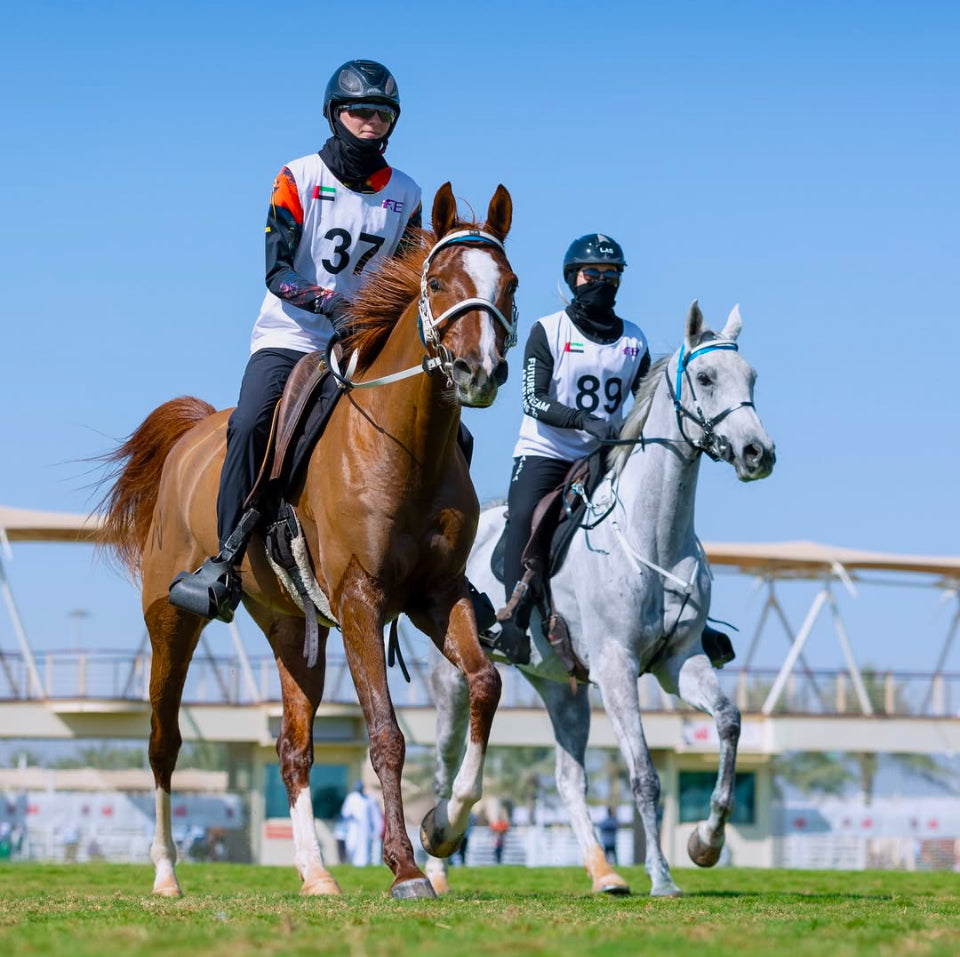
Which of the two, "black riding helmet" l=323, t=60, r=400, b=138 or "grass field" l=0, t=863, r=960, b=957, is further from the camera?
"black riding helmet" l=323, t=60, r=400, b=138

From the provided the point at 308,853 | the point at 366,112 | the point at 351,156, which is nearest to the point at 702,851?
the point at 308,853

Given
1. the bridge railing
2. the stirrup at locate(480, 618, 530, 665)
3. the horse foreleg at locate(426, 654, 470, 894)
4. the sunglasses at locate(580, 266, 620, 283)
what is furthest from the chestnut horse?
the bridge railing

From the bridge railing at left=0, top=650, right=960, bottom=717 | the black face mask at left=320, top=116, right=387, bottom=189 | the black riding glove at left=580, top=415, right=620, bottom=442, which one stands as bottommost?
the bridge railing at left=0, top=650, right=960, bottom=717

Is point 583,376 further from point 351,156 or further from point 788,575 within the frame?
point 788,575

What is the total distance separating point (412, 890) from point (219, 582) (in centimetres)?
235

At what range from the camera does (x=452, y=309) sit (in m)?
6.95

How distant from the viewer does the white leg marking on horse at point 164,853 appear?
30.5 ft

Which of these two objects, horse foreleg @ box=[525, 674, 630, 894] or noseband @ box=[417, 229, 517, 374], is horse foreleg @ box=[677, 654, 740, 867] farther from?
noseband @ box=[417, 229, 517, 374]

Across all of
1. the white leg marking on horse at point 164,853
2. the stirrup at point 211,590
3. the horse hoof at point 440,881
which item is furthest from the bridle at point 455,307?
the horse hoof at point 440,881

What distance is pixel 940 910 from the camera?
7.63 m

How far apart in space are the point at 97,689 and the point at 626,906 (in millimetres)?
28784

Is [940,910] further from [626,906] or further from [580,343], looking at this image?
[580,343]

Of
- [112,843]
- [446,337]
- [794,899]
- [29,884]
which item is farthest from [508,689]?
[446,337]

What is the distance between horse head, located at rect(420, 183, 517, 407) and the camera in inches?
266
